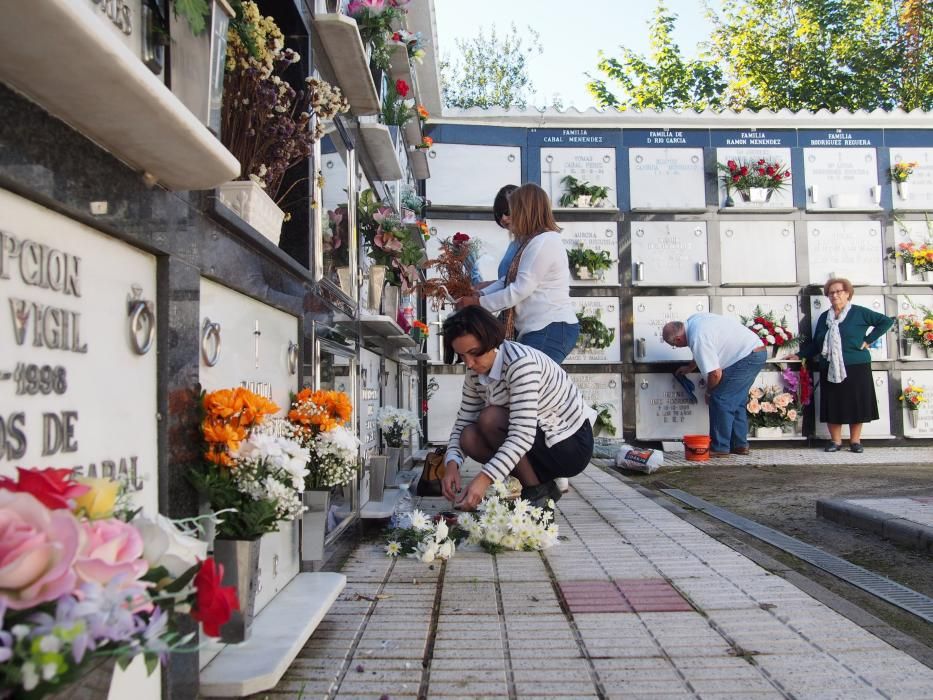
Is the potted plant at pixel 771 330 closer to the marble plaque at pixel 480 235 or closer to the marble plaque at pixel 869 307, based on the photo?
the marble plaque at pixel 869 307

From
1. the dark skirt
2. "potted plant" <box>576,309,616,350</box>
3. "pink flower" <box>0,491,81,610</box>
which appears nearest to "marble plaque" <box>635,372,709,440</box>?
"potted plant" <box>576,309,616,350</box>

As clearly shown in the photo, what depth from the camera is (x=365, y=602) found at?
9.20ft

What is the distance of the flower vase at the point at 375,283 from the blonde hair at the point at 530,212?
977mm

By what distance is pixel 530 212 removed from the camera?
4434 millimetres

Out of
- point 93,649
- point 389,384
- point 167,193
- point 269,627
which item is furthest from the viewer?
point 389,384

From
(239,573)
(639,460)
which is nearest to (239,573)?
(239,573)

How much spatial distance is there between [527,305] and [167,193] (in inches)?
114

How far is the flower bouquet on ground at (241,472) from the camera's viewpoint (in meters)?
1.86

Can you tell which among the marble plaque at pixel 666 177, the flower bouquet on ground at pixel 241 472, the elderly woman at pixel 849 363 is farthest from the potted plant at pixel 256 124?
the elderly woman at pixel 849 363

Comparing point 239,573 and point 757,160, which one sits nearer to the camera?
point 239,573

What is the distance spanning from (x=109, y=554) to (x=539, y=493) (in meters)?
3.46

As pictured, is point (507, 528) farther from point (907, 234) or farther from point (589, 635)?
point (907, 234)

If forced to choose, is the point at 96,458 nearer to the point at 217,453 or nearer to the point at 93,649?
the point at 217,453

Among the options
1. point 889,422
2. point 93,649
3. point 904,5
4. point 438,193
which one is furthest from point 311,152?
point 904,5
